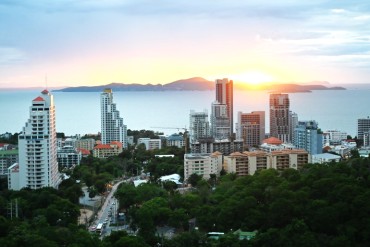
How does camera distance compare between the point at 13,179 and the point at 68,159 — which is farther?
the point at 68,159

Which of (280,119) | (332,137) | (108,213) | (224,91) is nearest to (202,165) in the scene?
(108,213)

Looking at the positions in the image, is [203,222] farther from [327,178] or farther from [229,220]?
[327,178]

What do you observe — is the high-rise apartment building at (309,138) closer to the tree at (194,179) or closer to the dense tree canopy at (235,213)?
the tree at (194,179)

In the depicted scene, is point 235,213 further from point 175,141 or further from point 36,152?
point 175,141

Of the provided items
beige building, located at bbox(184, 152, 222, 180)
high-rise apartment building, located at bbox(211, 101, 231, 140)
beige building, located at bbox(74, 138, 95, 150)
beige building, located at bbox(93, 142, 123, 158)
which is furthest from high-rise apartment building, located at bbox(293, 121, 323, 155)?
beige building, located at bbox(74, 138, 95, 150)

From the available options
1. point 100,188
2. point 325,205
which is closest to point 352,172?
point 325,205

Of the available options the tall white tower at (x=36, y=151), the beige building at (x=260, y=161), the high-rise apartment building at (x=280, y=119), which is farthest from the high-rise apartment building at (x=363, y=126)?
the tall white tower at (x=36, y=151)

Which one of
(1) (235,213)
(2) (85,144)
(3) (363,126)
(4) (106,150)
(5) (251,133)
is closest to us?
(1) (235,213)
